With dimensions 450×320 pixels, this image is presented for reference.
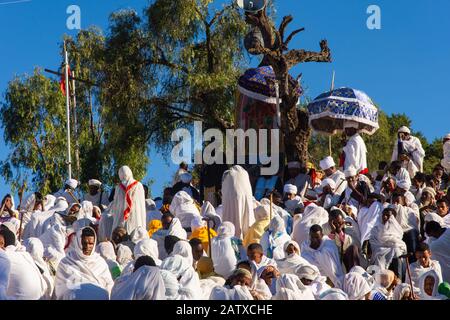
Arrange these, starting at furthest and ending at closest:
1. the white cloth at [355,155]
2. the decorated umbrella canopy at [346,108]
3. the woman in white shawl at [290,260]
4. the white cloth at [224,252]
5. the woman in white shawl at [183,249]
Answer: the decorated umbrella canopy at [346,108] → the white cloth at [355,155] → the white cloth at [224,252] → the woman in white shawl at [290,260] → the woman in white shawl at [183,249]

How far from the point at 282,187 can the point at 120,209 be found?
14.7ft

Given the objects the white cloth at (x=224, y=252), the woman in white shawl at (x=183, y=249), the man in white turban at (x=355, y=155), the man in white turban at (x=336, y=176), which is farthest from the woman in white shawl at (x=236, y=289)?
the man in white turban at (x=355, y=155)

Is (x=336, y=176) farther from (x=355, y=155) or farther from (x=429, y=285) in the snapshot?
(x=429, y=285)

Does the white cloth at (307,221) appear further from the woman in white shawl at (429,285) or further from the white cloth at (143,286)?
the white cloth at (143,286)

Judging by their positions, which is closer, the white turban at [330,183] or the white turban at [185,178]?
the white turban at [330,183]

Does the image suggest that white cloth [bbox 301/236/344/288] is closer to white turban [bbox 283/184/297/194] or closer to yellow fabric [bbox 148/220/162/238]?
yellow fabric [bbox 148/220/162/238]

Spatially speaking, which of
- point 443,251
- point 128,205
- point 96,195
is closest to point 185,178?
point 96,195

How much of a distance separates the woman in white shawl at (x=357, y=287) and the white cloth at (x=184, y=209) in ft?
17.3

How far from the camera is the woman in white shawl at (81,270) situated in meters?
12.2

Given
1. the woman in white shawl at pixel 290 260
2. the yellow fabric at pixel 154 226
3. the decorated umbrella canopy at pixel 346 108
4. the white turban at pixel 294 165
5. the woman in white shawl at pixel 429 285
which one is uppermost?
the decorated umbrella canopy at pixel 346 108

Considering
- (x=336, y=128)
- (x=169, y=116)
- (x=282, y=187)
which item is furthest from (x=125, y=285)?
(x=169, y=116)

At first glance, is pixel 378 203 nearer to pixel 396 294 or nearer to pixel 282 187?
pixel 396 294

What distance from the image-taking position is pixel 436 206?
17766 mm

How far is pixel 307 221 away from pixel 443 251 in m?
1.96
